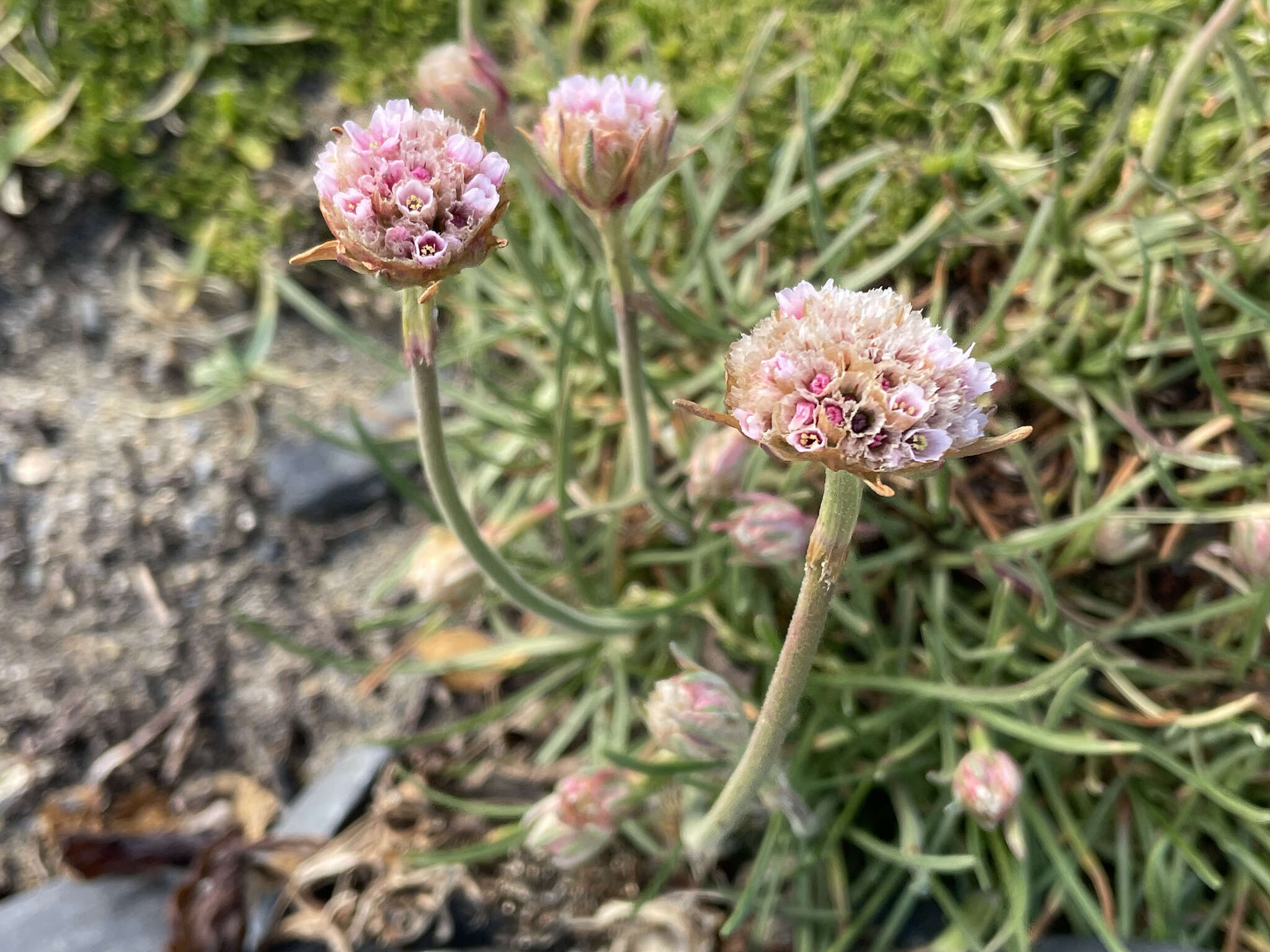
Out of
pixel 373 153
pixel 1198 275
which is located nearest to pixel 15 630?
pixel 373 153

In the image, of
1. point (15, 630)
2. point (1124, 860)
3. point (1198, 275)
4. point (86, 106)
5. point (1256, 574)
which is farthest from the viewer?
point (86, 106)

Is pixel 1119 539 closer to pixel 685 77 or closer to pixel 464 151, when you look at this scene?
pixel 464 151

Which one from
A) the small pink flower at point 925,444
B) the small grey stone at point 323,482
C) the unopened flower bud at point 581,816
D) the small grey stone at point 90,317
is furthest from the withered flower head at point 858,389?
the small grey stone at point 90,317

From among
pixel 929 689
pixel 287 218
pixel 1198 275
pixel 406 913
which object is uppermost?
pixel 287 218

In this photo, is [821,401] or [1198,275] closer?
[821,401]

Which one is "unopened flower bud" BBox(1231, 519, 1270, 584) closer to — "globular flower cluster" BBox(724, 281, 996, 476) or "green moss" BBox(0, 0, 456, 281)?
"globular flower cluster" BBox(724, 281, 996, 476)

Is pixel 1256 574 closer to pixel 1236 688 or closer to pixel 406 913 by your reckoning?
pixel 1236 688

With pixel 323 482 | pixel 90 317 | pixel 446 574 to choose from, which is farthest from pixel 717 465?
pixel 90 317
